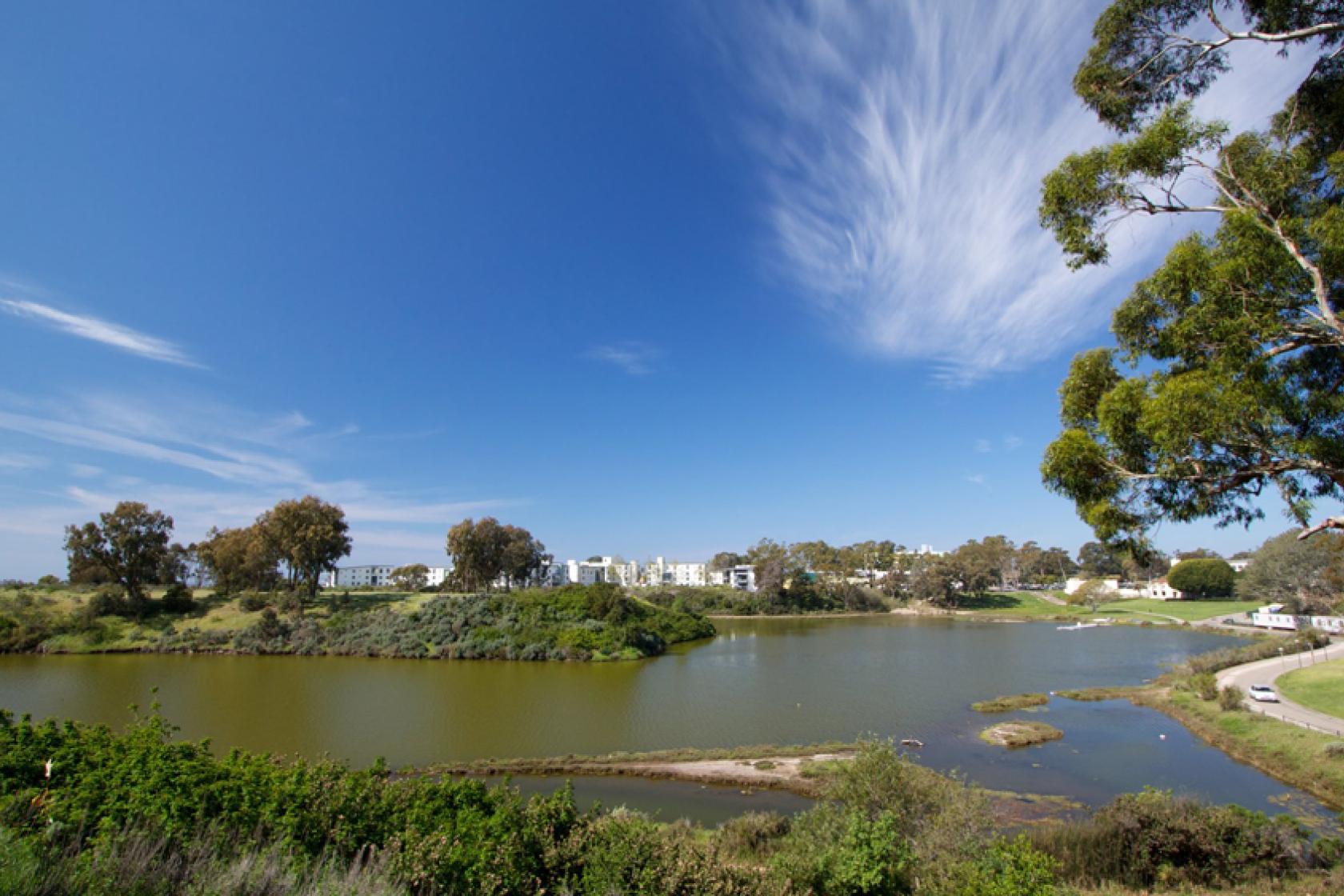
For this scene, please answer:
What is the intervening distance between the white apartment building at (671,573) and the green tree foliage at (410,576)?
52.8m

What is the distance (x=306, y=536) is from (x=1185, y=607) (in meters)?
Answer: 92.5

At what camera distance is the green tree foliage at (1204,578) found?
76688 mm

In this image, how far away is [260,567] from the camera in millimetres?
53156

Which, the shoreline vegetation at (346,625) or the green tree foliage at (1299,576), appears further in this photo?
the green tree foliage at (1299,576)

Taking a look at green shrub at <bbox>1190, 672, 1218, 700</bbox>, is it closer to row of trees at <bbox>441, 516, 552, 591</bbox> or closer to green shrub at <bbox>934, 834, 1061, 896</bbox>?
green shrub at <bbox>934, 834, 1061, 896</bbox>

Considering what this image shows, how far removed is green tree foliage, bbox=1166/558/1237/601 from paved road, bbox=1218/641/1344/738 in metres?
45.5

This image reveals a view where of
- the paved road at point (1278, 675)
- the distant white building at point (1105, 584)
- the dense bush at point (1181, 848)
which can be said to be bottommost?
the paved road at point (1278, 675)

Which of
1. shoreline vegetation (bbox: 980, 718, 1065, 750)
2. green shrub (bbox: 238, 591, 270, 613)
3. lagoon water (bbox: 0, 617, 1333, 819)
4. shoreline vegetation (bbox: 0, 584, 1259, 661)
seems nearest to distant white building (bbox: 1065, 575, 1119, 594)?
shoreline vegetation (bbox: 0, 584, 1259, 661)

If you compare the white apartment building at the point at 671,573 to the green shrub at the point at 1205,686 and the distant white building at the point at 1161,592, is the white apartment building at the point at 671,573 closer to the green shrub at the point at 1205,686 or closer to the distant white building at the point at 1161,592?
the distant white building at the point at 1161,592

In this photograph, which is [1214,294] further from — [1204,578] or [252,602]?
[1204,578]

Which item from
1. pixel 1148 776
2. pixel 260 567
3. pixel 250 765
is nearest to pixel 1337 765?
pixel 1148 776

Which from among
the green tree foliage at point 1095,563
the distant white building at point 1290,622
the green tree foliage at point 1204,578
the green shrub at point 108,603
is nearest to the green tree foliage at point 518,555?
the green shrub at point 108,603

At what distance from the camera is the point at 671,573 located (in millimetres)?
146250

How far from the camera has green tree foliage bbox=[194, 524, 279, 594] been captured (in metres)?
51.8
